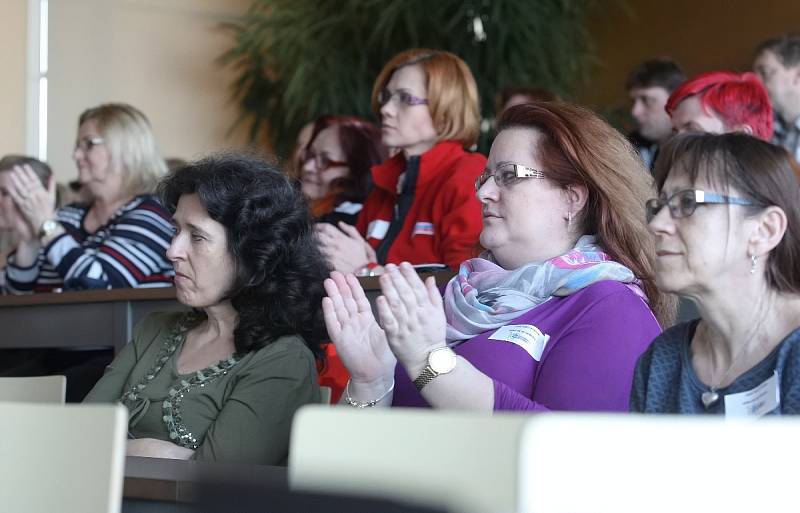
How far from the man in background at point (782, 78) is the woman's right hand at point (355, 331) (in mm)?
2499

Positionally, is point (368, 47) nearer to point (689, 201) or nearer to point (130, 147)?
point (130, 147)

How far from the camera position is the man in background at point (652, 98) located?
470 cm

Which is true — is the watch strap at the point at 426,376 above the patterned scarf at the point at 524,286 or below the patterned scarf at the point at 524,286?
below

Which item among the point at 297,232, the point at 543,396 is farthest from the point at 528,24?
the point at 543,396

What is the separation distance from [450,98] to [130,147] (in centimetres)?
141

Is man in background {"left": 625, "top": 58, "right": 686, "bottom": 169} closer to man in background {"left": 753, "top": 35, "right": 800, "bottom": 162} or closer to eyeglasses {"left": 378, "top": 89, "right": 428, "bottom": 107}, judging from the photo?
man in background {"left": 753, "top": 35, "right": 800, "bottom": 162}

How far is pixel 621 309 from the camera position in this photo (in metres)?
2.18

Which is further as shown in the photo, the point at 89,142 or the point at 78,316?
the point at 89,142

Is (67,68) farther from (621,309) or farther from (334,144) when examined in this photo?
(621,309)

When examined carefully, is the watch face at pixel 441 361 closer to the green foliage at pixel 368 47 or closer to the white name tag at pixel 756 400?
the white name tag at pixel 756 400

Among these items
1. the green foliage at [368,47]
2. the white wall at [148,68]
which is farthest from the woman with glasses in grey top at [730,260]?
the white wall at [148,68]

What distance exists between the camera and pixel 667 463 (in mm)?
1126

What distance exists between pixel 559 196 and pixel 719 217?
608mm

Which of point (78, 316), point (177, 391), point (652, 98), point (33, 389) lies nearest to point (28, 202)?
point (78, 316)
